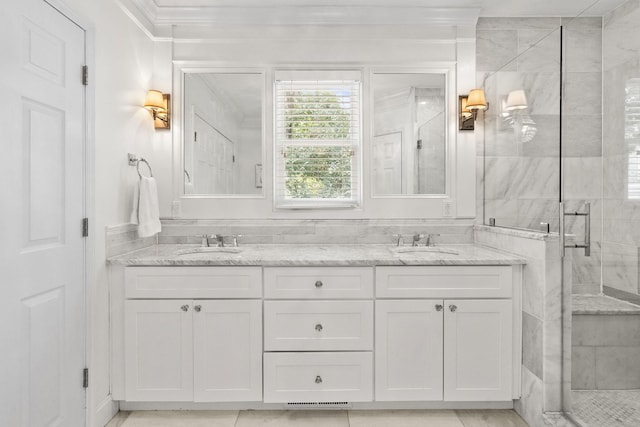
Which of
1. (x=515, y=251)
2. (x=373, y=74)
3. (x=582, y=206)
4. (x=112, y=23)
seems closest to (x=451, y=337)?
(x=515, y=251)

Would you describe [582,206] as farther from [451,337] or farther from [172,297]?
[172,297]

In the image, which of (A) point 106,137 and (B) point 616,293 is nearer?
(B) point 616,293

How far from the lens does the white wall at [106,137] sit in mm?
1917

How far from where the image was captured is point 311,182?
269 cm

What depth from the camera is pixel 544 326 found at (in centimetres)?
191

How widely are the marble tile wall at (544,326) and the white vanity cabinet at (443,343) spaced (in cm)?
9

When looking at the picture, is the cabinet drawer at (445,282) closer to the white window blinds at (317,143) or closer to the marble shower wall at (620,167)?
the marble shower wall at (620,167)

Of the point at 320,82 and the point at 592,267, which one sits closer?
the point at 592,267

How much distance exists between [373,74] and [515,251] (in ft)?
5.03

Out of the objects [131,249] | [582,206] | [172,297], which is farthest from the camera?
[131,249]

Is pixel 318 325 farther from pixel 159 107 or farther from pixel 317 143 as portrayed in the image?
pixel 159 107

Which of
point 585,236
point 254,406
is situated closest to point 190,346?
point 254,406

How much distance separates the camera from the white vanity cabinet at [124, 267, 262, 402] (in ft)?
6.70

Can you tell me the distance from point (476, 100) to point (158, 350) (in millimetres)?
2546
